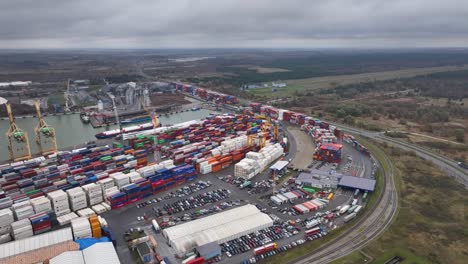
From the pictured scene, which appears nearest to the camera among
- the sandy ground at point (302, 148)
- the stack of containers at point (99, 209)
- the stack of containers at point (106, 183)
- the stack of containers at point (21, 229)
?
the stack of containers at point (21, 229)

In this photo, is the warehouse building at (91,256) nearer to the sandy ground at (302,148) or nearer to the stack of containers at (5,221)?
the stack of containers at (5,221)

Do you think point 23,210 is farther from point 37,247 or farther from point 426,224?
point 426,224

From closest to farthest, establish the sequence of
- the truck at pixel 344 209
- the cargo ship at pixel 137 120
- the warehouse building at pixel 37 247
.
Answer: the warehouse building at pixel 37 247
the truck at pixel 344 209
the cargo ship at pixel 137 120

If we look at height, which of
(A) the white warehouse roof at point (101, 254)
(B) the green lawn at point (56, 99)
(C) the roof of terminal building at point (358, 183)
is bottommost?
(C) the roof of terminal building at point (358, 183)

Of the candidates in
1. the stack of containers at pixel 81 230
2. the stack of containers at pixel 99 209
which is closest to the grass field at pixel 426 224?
the stack of containers at pixel 81 230

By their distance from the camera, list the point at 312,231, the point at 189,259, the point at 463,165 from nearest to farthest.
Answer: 1. the point at 189,259
2. the point at 312,231
3. the point at 463,165

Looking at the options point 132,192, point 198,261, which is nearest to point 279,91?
point 132,192

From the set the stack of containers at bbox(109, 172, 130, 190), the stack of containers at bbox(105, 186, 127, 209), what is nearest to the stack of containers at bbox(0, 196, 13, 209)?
the stack of containers at bbox(105, 186, 127, 209)
